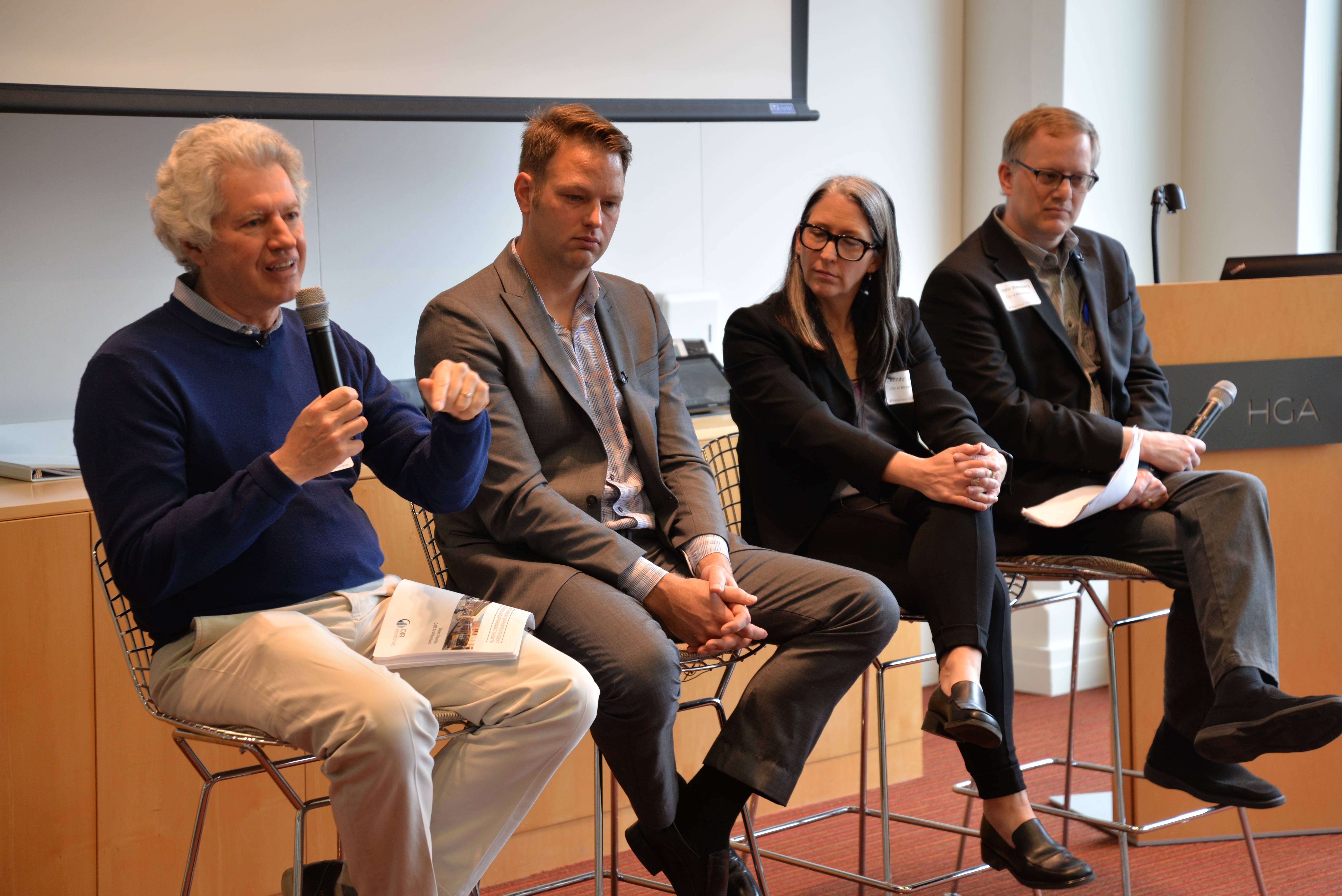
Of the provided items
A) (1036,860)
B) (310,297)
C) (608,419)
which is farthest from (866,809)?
(310,297)

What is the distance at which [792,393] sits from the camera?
2.50 m

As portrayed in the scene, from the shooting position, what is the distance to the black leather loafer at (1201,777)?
97.5 inches

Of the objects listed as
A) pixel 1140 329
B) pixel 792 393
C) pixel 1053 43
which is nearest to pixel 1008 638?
pixel 792 393

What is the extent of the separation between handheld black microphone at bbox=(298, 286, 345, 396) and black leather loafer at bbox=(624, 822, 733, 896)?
938 millimetres

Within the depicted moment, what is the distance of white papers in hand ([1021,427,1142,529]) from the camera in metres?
2.52

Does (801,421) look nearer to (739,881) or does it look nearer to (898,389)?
(898,389)

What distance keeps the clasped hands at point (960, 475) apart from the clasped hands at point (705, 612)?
17.1 inches

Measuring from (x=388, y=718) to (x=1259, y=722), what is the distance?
4.96ft

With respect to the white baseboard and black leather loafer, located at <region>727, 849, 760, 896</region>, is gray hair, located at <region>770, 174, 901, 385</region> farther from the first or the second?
the white baseboard

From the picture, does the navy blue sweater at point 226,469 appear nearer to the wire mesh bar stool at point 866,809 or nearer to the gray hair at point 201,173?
the gray hair at point 201,173

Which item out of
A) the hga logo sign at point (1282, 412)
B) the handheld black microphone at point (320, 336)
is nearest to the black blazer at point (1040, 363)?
the hga logo sign at point (1282, 412)

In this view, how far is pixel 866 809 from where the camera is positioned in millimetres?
2848

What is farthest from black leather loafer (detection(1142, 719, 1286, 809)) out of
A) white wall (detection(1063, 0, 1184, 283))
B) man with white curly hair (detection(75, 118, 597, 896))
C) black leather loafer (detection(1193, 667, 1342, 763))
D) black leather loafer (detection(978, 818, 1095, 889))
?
white wall (detection(1063, 0, 1184, 283))

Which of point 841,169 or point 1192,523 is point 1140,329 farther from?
point 841,169
